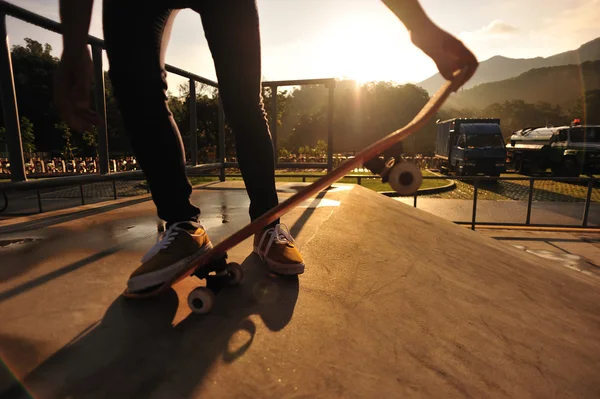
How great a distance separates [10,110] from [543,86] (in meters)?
211

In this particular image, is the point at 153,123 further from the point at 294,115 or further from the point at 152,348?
the point at 294,115

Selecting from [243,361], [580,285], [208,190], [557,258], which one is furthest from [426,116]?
[557,258]

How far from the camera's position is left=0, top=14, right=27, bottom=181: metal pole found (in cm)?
201

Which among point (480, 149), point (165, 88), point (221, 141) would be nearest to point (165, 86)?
point (165, 88)

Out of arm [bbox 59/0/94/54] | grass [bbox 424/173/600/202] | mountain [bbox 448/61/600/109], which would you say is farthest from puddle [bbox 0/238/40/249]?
mountain [bbox 448/61/600/109]

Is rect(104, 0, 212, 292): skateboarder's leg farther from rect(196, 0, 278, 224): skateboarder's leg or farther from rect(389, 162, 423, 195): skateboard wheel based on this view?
rect(389, 162, 423, 195): skateboard wheel

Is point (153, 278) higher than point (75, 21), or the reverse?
point (75, 21)

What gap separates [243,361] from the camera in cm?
91

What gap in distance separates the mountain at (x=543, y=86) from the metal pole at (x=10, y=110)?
492 feet

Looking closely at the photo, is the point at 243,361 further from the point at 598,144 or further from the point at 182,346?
the point at 598,144

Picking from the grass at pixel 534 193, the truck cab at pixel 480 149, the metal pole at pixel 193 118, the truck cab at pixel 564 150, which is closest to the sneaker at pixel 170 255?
the metal pole at pixel 193 118

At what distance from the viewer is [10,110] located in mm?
2053

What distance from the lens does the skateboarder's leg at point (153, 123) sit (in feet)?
4.01

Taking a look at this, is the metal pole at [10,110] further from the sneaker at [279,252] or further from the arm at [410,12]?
the arm at [410,12]
